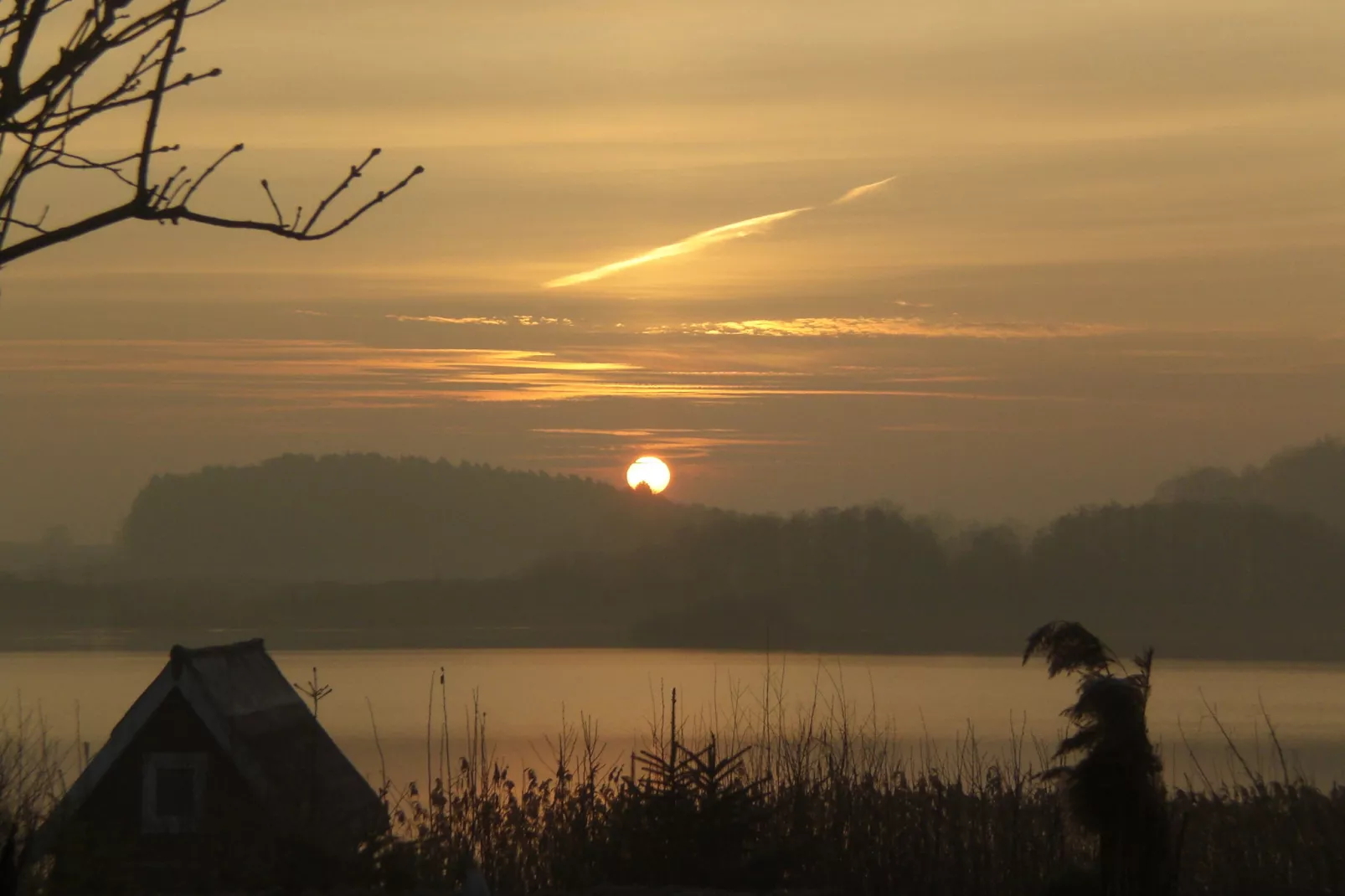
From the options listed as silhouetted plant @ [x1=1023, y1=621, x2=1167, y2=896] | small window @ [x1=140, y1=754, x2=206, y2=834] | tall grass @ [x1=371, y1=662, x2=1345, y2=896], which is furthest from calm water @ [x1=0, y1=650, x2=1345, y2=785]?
silhouetted plant @ [x1=1023, y1=621, x2=1167, y2=896]

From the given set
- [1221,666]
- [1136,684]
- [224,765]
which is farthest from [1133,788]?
[1221,666]

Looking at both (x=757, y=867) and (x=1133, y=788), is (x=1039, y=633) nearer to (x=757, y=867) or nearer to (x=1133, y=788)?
(x=1133, y=788)

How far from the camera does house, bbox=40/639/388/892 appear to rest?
8609mm

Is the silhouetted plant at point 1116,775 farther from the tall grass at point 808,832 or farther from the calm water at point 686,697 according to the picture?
the calm water at point 686,697

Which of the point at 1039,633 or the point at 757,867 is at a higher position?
the point at 1039,633

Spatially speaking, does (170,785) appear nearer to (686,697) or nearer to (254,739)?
(254,739)

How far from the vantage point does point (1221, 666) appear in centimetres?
5122

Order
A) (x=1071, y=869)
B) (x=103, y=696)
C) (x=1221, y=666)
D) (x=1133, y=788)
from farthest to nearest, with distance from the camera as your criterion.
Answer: (x=1221, y=666)
(x=103, y=696)
(x=1071, y=869)
(x=1133, y=788)

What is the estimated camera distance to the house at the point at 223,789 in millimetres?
8609

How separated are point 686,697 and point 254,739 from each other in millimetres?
28475

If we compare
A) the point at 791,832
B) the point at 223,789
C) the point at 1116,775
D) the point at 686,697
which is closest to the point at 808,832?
the point at 791,832

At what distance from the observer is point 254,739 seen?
9.83 m

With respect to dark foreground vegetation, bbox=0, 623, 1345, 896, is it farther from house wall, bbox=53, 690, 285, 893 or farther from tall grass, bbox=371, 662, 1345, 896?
house wall, bbox=53, 690, 285, 893

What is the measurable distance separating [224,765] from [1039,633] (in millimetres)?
5570
